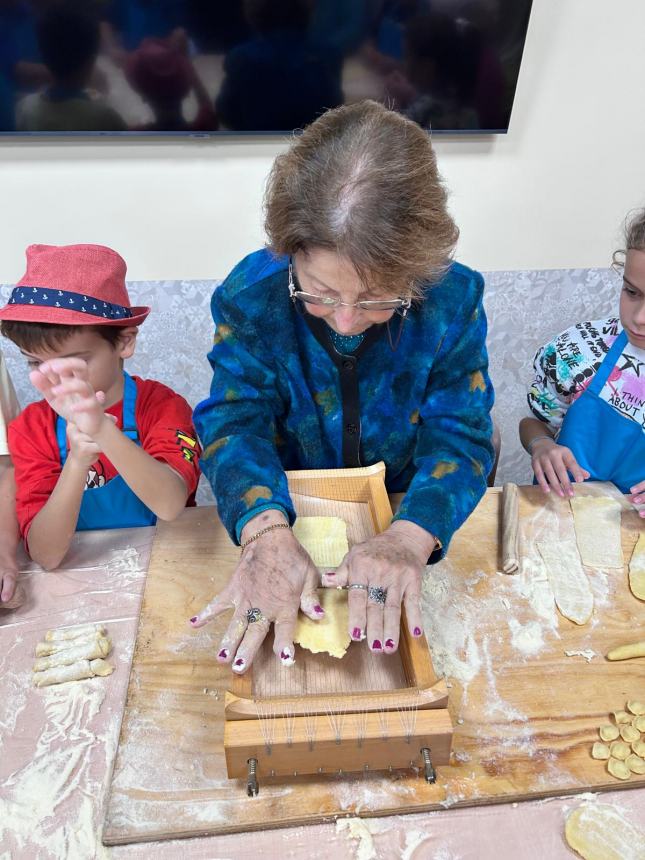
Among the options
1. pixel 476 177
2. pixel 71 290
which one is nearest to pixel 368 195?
pixel 71 290

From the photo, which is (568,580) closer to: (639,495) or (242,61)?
(639,495)

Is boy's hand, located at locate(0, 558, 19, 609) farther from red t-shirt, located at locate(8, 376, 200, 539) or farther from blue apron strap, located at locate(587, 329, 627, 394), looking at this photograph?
blue apron strap, located at locate(587, 329, 627, 394)

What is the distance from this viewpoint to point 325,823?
970 mm

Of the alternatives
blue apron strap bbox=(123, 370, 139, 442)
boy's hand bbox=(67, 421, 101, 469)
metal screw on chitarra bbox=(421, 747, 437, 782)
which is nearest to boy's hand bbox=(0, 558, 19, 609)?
boy's hand bbox=(67, 421, 101, 469)

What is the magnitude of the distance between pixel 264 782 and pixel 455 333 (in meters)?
0.98

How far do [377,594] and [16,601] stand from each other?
0.81m

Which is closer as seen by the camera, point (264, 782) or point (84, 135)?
point (264, 782)

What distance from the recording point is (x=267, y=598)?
1.12 meters

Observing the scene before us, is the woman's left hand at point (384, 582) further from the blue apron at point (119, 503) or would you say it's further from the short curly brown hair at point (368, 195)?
the blue apron at point (119, 503)

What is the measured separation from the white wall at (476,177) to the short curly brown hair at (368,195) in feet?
5.15

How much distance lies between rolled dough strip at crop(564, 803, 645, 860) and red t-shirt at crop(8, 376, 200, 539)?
108cm

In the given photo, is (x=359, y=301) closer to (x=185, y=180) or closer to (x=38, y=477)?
(x=38, y=477)

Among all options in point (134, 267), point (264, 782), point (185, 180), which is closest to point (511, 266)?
point (185, 180)

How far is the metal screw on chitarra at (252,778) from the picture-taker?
0.96 m
